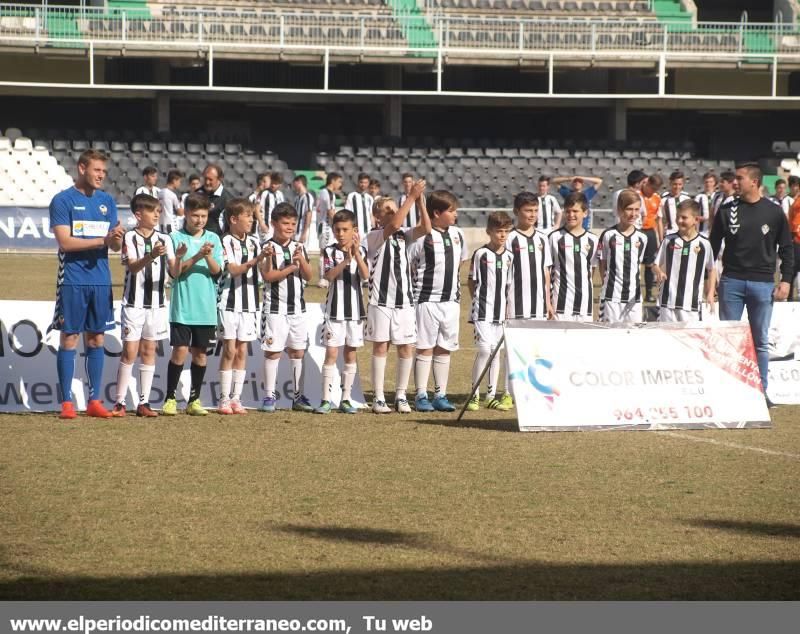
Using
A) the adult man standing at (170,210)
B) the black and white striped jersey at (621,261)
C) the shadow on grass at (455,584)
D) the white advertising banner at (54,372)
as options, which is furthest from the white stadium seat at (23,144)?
the shadow on grass at (455,584)

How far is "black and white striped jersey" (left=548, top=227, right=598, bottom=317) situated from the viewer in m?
12.4

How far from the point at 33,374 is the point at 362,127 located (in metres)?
32.2

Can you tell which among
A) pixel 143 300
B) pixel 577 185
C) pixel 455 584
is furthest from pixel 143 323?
pixel 577 185

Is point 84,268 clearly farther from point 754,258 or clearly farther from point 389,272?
point 754,258

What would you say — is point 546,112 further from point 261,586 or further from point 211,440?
point 261,586

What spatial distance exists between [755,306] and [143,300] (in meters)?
5.44

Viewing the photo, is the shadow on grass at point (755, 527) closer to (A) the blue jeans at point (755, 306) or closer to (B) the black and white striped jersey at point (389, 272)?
(A) the blue jeans at point (755, 306)

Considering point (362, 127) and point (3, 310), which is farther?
point (362, 127)

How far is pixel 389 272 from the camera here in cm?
1171

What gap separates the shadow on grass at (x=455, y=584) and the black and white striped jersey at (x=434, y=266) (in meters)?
5.54

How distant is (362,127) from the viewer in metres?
43.1

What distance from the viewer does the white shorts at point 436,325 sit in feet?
38.7

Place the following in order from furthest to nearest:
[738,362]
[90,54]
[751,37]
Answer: [751,37] → [90,54] → [738,362]

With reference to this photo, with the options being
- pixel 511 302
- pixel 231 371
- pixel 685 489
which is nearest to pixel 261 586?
pixel 685 489
